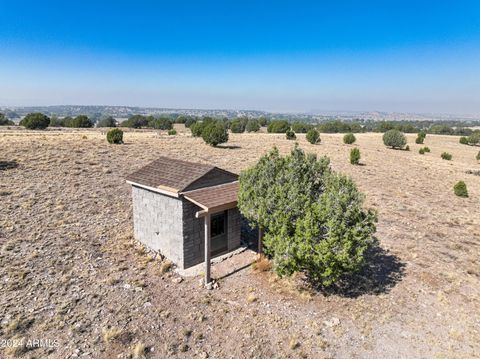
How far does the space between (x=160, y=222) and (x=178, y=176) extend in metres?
2.00

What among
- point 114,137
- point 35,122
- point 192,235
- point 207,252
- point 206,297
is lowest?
point 206,297

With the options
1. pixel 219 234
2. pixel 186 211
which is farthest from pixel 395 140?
pixel 186 211

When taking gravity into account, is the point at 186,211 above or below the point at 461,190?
above

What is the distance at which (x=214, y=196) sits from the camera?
11.1 m

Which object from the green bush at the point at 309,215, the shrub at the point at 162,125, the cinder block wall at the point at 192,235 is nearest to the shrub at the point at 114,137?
the cinder block wall at the point at 192,235

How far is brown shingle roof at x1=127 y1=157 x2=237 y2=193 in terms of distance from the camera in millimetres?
11195

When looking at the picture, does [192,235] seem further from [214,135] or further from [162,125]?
[162,125]

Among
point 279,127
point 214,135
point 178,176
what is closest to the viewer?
point 178,176

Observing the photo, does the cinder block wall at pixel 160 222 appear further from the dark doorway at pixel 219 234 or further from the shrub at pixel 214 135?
the shrub at pixel 214 135

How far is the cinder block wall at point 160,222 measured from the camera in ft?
37.1

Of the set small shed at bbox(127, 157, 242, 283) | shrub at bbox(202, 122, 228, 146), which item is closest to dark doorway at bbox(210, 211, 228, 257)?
small shed at bbox(127, 157, 242, 283)

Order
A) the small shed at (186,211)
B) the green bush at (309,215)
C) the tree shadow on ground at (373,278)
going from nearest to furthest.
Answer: the green bush at (309,215)
the tree shadow on ground at (373,278)
the small shed at (186,211)

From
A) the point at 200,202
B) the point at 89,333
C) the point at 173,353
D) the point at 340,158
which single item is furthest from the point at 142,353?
the point at 340,158

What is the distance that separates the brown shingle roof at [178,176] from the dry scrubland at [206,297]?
9.80 feet
